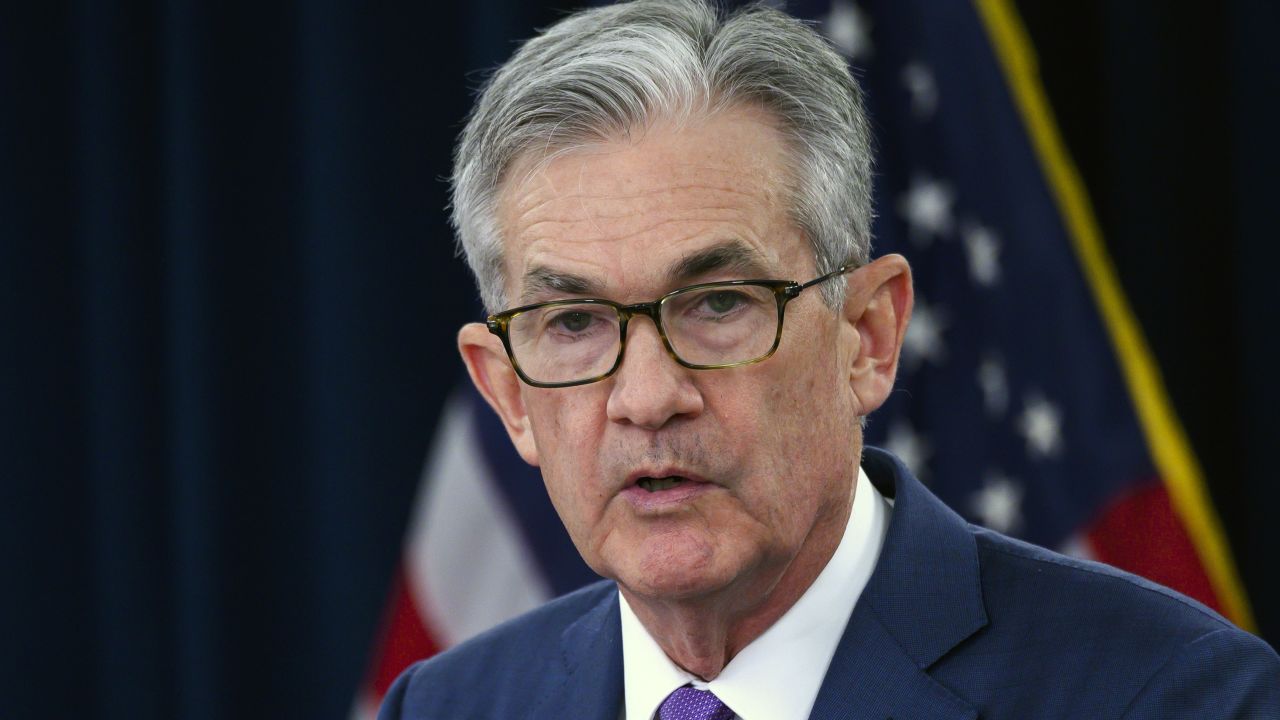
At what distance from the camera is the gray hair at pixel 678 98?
180 centimetres

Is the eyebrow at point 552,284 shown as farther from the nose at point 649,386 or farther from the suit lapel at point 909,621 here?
the suit lapel at point 909,621

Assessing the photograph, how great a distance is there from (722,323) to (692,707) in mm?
500

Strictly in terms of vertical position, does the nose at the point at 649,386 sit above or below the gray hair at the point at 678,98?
below

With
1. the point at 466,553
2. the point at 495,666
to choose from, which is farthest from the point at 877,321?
the point at 466,553

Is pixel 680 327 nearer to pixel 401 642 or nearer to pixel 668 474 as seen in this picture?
pixel 668 474

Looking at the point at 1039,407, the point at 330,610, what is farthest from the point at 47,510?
the point at 1039,407

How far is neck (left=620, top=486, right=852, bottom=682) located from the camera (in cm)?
182

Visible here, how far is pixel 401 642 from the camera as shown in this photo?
3.35 m

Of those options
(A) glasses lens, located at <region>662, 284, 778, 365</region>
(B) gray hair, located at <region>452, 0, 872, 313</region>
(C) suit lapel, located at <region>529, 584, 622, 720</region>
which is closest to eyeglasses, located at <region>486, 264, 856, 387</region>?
(A) glasses lens, located at <region>662, 284, 778, 365</region>

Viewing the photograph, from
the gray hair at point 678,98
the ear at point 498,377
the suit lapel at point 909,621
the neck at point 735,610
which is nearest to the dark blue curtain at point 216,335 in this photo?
the ear at point 498,377

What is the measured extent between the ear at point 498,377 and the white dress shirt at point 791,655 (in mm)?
306

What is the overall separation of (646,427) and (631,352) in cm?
9

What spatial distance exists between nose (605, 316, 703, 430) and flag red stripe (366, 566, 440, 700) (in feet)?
5.79

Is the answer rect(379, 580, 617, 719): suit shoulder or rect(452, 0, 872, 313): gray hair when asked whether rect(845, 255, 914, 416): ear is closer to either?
rect(452, 0, 872, 313): gray hair
